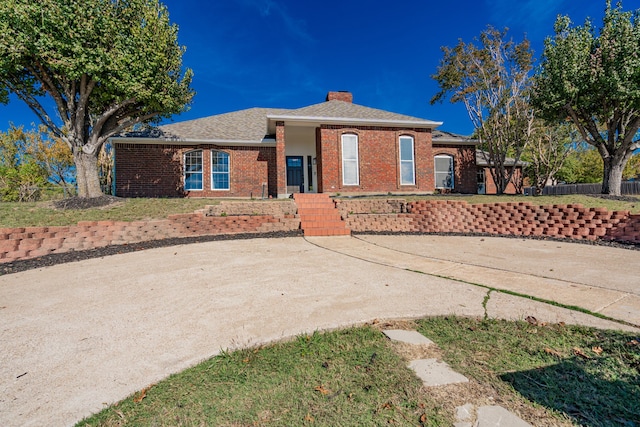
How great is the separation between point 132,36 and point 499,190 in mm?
19848

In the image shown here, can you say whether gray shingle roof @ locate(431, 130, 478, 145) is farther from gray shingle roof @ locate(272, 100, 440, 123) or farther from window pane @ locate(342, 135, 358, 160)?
window pane @ locate(342, 135, 358, 160)

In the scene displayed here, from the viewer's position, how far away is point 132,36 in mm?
10109

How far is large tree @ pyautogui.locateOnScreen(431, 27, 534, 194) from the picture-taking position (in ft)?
56.9

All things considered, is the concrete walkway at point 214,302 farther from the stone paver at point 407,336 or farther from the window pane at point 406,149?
the window pane at point 406,149

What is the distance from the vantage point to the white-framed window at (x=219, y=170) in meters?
15.6

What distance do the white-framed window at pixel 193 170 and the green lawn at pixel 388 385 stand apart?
14.5 meters

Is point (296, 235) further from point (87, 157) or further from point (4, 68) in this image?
point (4, 68)

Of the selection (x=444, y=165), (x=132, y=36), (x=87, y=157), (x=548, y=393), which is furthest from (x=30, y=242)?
(x=444, y=165)

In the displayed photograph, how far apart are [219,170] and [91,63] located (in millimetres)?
6954

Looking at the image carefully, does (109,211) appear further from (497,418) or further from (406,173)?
(406,173)

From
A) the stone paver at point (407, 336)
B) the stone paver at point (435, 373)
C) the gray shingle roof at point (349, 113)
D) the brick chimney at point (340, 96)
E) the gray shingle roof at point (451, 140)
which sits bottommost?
the stone paver at point (435, 373)

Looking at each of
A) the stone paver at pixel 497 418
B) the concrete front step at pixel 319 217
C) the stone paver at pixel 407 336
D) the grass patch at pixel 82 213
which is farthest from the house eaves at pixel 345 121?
the stone paver at pixel 497 418

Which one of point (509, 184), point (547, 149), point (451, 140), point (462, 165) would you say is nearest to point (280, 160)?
point (451, 140)

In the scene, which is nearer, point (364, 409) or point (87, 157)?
point (364, 409)
